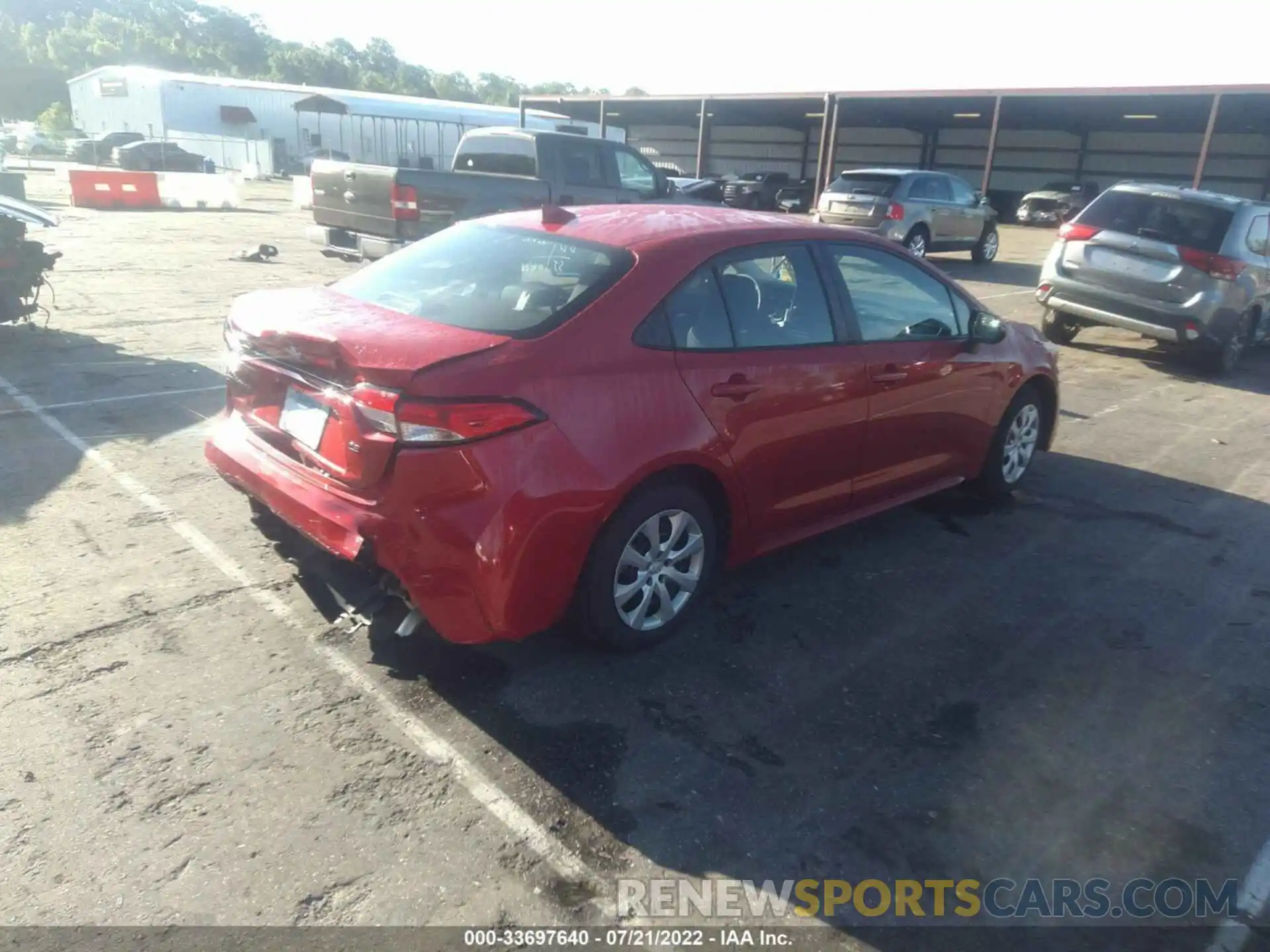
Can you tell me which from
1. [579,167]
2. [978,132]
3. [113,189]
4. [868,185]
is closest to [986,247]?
[868,185]

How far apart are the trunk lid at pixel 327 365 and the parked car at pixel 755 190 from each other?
91.0ft

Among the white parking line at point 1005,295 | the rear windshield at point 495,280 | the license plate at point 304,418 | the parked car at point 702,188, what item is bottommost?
the white parking line at point 1005,295

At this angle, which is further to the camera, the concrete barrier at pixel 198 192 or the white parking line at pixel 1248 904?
the concrete barrier at pixel 198 192

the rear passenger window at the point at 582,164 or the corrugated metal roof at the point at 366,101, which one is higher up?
the corrugated metal roof at the point at 366,101

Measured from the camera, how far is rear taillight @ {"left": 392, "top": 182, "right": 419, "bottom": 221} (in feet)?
33.2

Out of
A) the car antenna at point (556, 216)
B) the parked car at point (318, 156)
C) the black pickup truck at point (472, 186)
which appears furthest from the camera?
the parked car at point (318, 156)

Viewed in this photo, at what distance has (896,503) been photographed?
494 cm

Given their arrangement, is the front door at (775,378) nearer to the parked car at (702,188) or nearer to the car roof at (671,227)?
the car roof at (671,227)

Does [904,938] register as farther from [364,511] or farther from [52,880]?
[52,880]

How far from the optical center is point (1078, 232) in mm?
10023

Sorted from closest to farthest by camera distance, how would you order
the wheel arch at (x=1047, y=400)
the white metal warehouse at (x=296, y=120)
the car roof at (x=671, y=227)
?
the car roof at (x=671, y=227) < the wheel arch at (x=1047, y=400) < the white metal warehouse at (x=296, y=120)

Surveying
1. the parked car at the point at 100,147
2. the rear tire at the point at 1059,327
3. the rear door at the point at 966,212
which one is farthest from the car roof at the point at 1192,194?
the parked car at the point at 100,147

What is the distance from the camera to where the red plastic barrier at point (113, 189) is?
23.1 m

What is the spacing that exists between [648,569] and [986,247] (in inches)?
707
